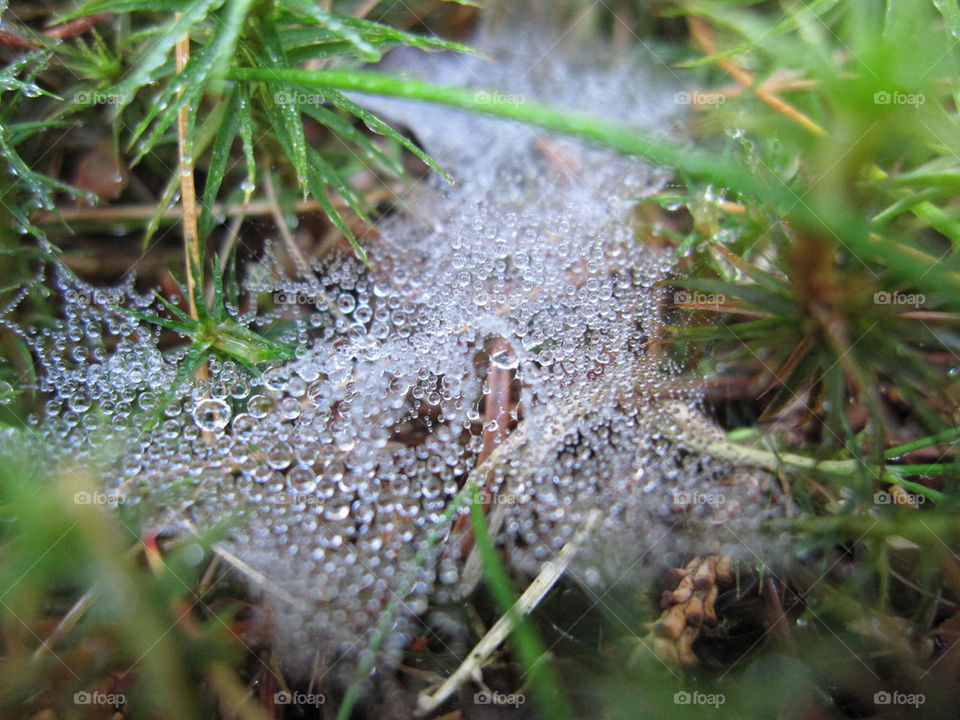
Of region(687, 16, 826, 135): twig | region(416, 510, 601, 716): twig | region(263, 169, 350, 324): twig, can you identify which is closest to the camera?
region(416, 510, 601, 716): twig

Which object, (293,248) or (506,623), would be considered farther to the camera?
(293,248)

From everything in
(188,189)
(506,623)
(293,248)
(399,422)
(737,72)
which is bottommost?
(506,623)

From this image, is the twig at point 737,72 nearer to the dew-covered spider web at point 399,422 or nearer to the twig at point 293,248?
the dew-covered spider web at point 399,422

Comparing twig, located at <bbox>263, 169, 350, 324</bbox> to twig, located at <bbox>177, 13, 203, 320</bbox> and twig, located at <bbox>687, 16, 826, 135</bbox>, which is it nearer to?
twig, located at <bbox>177, 13, 203, 320</bbox>

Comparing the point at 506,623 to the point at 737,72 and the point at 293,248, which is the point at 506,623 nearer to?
the point at 293,248

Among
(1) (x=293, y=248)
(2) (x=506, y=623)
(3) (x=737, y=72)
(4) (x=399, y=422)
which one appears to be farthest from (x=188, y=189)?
(3) (x=737, y=72)

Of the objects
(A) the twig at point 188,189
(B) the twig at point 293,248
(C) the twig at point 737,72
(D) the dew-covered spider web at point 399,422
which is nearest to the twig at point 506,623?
(D) the dew-covered spider web at point 399,422

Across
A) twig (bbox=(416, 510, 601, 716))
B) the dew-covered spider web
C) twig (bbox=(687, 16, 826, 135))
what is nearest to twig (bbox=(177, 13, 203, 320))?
the dew-covered spider web

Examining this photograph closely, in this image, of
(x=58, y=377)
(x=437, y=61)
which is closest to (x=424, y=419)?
(x=58, y=377)
